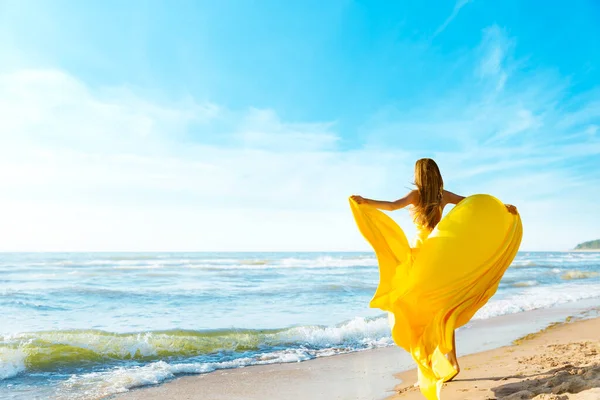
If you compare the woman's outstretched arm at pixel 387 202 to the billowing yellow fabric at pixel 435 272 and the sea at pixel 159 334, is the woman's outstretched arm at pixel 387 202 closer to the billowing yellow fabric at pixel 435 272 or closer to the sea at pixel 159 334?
the billowing yellow fabric at pixel 435 272

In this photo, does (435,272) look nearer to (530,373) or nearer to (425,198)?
(425,198)

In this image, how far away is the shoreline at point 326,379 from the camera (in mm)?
4918

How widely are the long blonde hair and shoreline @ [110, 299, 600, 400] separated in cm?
165

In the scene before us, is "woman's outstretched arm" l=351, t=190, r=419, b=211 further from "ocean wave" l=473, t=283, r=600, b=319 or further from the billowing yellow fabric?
"ocean wave" l=473, t=283, r=600, b=319

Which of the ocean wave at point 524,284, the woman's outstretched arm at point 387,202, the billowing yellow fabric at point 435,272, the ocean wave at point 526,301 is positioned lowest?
the ocean wave at point 526,301

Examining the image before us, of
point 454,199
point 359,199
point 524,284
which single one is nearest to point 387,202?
point 359,199

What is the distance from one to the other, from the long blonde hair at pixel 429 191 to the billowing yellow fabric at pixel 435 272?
174mm

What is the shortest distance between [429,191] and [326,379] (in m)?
2.57

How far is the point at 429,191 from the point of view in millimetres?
4410

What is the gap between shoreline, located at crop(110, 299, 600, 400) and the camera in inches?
194

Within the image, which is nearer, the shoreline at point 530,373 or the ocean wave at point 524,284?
the shoreline at point 530,373

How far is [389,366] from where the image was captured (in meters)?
6.02

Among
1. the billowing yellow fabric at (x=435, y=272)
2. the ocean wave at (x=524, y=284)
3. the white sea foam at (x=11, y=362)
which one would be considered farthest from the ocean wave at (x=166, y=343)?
the ocean wave at (x=524, y=284)

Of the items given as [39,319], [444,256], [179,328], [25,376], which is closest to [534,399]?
[444,256]
